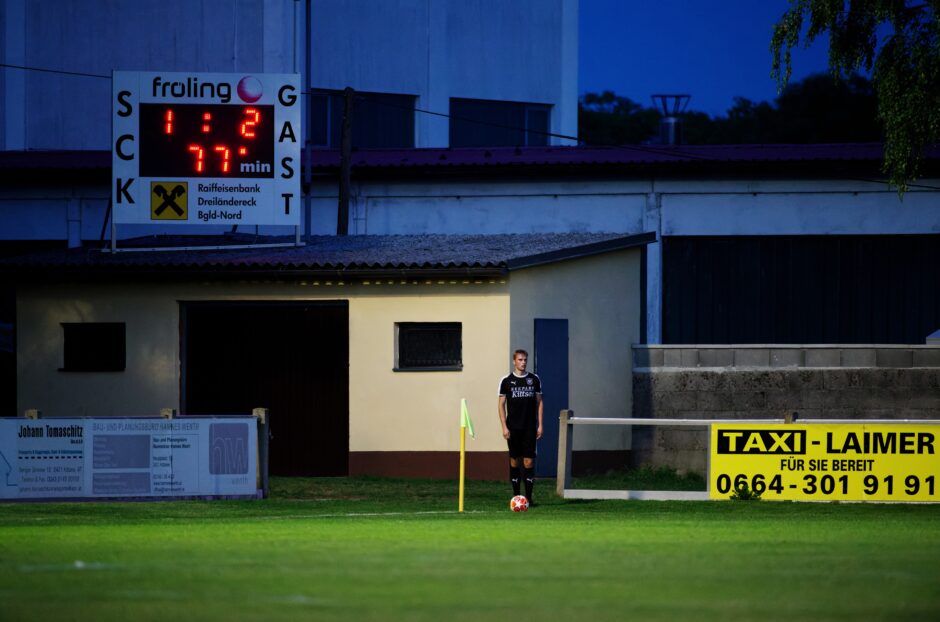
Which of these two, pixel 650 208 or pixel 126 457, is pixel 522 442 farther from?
pixel 650 208

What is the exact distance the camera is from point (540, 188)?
3775 centimetres

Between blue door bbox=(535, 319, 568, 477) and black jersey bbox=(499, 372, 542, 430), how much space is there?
5.17 metres

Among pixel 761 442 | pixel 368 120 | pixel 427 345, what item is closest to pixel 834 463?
pixel 761 442

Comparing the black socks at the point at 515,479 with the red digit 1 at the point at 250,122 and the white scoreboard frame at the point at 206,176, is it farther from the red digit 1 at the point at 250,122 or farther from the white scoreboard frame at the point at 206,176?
the red digit 1 at the point at 250,122

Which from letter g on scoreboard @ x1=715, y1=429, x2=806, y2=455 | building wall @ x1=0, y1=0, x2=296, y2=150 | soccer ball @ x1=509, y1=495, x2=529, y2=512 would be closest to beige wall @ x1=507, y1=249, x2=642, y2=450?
letter g on scoreboard @ x1=715, y1=429, x2=806, y2=455

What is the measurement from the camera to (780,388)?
2658 cm

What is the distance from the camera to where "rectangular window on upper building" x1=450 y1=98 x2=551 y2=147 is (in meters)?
48.9

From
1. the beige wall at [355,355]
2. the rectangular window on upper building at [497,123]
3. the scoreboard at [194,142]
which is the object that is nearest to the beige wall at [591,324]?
the beige wall at [355,355]

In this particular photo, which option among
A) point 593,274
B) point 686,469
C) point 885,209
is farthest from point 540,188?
point 686,469

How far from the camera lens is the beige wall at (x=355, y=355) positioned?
2600 cm

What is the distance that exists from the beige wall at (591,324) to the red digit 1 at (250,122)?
521 centimetres

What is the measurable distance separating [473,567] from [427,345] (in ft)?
47.7

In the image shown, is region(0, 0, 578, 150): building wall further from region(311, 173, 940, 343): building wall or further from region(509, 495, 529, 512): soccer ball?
region(509, 495, 529, 512): soccer ball

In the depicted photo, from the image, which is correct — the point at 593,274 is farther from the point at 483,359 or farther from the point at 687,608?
the point at 687,608
